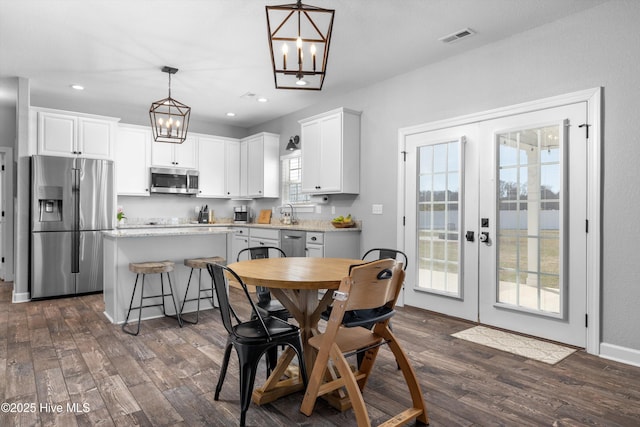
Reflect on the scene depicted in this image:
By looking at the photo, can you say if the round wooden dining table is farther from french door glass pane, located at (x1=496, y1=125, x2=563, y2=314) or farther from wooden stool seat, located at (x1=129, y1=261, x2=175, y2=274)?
french door glass pane, located at (x1=496, y1=125, x2=563, y2=314)

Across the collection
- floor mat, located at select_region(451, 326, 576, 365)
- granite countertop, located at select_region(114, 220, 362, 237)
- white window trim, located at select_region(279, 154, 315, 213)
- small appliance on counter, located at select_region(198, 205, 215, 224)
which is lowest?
floor mat, located at select_region(451, 326, 576, 365)

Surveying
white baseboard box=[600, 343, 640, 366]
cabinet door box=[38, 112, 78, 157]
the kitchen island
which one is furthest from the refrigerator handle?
Result: white baseboard box=[600, 343, 640, 366]

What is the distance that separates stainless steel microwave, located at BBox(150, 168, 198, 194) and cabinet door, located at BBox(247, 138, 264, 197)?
36.4 inches

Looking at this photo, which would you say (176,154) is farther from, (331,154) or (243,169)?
(331,154)

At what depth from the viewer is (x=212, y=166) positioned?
6914mm

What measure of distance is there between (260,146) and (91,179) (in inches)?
102

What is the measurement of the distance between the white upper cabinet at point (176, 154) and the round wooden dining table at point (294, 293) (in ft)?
14.5

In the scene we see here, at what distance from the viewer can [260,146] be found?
21.7ft

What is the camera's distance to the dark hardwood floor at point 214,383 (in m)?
2.10

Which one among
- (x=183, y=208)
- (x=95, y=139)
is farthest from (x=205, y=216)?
(x=95, y=139)

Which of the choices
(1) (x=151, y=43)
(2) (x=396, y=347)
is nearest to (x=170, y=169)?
(1) (x=151, y=43)

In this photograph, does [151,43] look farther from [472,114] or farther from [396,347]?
[396,347]

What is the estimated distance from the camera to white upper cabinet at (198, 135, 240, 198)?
6.82 m

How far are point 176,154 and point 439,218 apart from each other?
4.48 m
